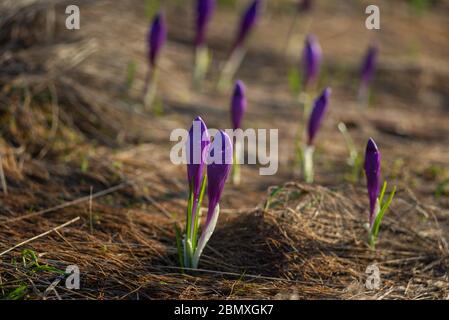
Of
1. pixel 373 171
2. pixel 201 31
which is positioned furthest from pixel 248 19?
pixel 373 171

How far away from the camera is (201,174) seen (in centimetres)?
205

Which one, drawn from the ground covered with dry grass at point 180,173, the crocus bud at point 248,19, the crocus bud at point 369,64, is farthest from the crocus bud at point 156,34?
the crocus bud at point 369,64

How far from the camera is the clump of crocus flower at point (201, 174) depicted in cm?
196

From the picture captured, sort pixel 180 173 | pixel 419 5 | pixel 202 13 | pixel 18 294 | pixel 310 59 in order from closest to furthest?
1. pixel 18 294
2. pixel 180 173
3. pixel 310 59
4. pixel 202 13
5. pixel 419 5

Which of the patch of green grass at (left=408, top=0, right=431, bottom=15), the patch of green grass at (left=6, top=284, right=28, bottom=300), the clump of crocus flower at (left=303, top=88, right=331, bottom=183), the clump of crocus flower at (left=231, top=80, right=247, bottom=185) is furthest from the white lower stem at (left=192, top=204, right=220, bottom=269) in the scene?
the patch of green grass at (left=408, top=0, right=431, bottom=15)

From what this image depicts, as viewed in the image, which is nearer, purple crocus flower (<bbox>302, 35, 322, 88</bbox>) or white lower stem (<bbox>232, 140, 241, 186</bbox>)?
white lower stem (<bbox>232, 140, 241, 186</bbox>)

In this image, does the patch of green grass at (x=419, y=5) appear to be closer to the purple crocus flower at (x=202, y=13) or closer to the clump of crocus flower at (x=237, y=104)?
the purple crocus flower at (x=202, y=13)

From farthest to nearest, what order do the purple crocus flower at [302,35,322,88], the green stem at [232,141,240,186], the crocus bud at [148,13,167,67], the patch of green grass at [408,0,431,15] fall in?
the patch of green grass at [408,0,431,15]
the purple crocus flower at [302,35,322,88]
the crocus bud at [148,13,167,67]
the green stem at [232,141,240,186]

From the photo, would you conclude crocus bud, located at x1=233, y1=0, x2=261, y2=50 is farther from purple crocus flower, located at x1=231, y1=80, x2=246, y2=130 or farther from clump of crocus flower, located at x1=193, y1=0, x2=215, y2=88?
purple crocus flower, located at x1=231, y1=80, x2=246, y2=130

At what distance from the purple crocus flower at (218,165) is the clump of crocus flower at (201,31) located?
2.00 m

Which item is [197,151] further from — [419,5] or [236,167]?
[419,5]

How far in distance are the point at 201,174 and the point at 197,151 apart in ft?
0.31

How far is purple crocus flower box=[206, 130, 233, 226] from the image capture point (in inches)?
77.1

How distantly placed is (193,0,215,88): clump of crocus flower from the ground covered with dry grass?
0.44 feet
